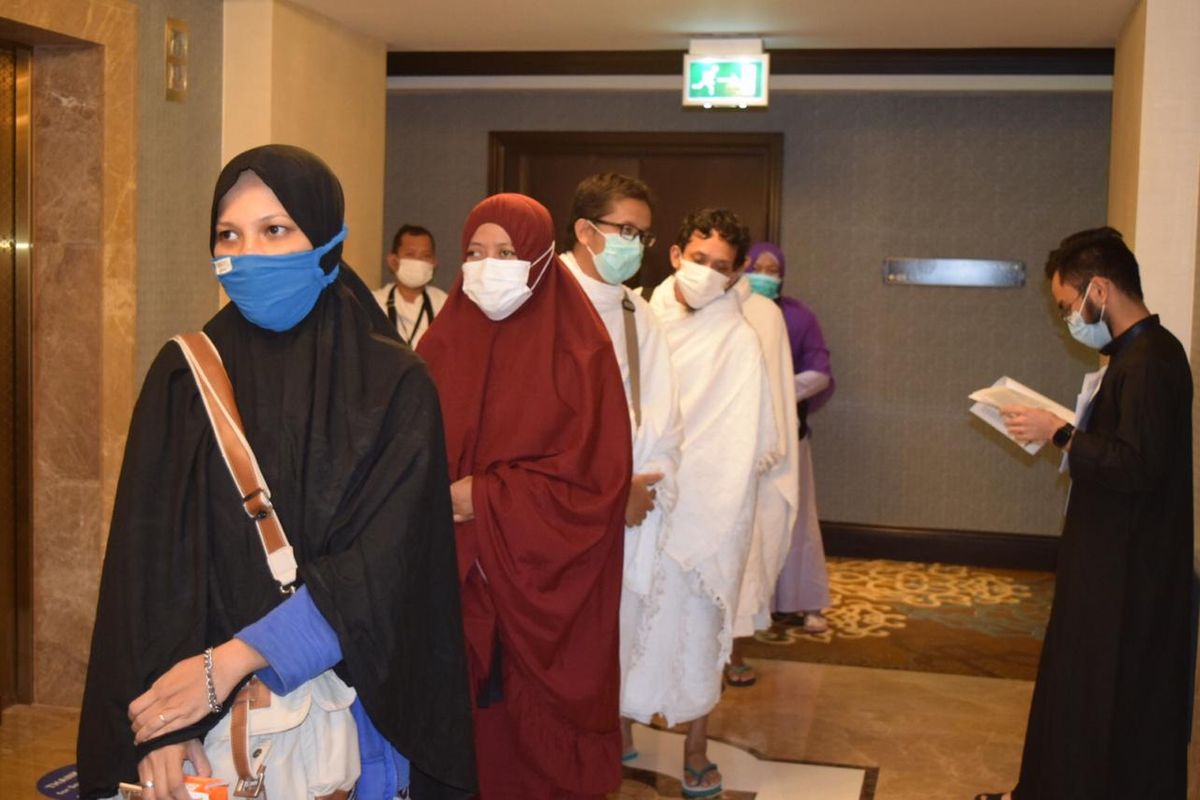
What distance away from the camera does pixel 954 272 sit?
25.8ft

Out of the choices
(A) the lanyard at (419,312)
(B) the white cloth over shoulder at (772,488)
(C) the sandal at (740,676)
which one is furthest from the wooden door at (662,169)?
(C) the sandal at (740,676)

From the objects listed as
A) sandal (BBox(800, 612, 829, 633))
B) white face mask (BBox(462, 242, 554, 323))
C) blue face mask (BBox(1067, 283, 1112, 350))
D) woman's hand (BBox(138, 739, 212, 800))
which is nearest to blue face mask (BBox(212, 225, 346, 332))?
woman's hand (BBox(138, 739, 212, 800))

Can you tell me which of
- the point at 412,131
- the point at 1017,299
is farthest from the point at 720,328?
the point at 412,131

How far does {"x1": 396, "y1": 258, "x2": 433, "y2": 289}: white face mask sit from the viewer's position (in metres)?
6.57

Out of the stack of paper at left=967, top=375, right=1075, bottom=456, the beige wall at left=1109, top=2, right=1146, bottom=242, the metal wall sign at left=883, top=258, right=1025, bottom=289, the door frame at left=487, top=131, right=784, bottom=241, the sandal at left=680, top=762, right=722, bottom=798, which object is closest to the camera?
the stack of paper at left=967, top=375, right=1075, bottom=456

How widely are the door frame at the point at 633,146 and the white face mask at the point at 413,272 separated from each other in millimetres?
1953

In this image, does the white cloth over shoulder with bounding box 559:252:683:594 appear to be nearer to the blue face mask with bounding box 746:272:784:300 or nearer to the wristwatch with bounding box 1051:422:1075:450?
the wristwatch with bounding box 1051:422:1075:450

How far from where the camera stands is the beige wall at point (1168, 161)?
4.73 metres

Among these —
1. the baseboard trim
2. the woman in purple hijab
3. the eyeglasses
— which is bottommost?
the baseboard trim

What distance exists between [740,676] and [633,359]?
7.07 feet

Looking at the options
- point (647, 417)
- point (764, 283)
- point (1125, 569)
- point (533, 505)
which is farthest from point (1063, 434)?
point (764, 283)

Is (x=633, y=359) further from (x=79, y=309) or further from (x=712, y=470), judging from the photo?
(x=79, y=309)

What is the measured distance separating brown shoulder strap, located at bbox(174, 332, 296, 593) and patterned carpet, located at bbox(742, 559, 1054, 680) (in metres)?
4.20

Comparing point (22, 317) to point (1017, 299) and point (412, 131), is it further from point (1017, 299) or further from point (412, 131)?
point (1017, 299)
